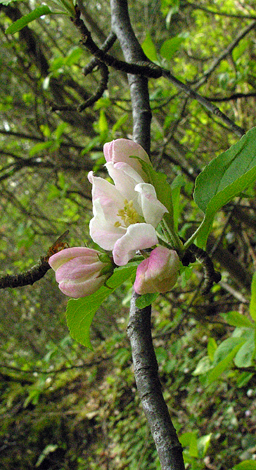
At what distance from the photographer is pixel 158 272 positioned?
0.61m

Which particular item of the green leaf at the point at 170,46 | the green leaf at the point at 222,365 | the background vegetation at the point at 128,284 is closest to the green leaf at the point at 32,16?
the background vegetation at the point at 128,284

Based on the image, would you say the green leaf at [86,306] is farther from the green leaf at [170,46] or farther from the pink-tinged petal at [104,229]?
the green leaf at [170,46]

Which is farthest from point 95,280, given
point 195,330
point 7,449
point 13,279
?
point 7,449

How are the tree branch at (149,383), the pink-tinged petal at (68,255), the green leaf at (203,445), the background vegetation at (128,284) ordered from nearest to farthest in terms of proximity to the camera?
the tree branch at (149,383) → the pink-tinged petal at (68,255) → the green leaf at (203,445) → the background vegetation at (128,284)

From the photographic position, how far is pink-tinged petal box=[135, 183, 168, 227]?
0.63 metres

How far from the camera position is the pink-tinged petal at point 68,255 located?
0.65 metres

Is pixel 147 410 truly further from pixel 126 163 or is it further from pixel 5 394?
pixel 5 394

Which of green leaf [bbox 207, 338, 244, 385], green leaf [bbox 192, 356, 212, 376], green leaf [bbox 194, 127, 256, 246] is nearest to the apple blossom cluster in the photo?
green leaf [bbox 194, 127, 256, 246]

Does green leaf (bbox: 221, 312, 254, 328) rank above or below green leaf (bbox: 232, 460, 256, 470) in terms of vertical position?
above

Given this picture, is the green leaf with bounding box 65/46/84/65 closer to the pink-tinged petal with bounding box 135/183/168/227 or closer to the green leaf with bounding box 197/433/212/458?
the pink-tinged petal with bounding box 135/183/168/227

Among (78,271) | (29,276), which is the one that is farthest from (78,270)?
(29,276)

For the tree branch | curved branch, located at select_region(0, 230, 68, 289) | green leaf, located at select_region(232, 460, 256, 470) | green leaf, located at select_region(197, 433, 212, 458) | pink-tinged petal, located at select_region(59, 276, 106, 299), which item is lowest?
green leaf, located at select_region(232, 460, 256, 470)

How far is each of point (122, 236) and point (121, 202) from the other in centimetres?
11

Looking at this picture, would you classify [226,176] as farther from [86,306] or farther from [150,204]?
[86,306]
